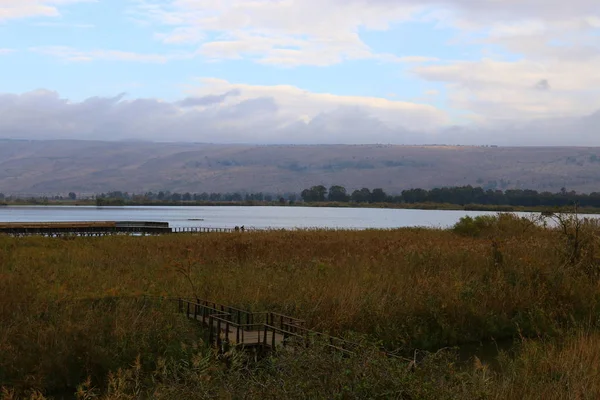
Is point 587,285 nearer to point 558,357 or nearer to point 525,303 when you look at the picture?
point 525,303

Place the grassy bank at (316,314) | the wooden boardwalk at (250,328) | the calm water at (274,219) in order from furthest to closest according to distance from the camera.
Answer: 1. the calm water at (274,219)
2. the wooden boardwalk at (250,328)
3. the grassy bank at (316,314)

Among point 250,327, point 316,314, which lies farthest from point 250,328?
point 316,314

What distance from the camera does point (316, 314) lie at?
17.1 m

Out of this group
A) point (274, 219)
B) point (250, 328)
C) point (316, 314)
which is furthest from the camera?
point (274, 219)

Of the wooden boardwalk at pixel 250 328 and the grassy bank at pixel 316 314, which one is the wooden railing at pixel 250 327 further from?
the grassy bank at pixel 316 314

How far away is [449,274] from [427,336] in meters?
4.79

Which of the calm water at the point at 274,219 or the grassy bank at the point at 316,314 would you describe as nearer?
the grassy bank at the point at 316,314

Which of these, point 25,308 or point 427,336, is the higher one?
point 25,308

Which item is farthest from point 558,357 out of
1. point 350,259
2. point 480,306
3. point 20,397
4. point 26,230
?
point 26,230

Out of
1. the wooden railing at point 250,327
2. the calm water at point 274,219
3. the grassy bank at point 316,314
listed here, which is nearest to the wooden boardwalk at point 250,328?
the wooden railing at point 250,327

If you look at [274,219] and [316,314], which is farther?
[274,219]

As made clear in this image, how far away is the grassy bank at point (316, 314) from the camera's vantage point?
8.70m

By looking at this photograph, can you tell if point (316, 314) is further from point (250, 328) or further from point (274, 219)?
point (274, 219)

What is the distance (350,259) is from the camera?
2595 cm
